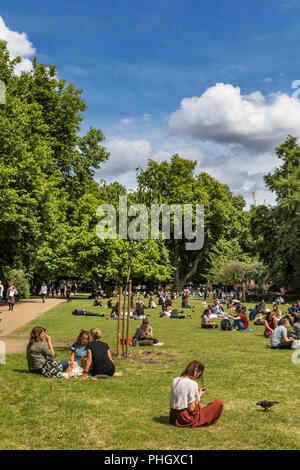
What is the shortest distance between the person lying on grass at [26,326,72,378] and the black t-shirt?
673 mm

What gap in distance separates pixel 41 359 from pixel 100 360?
1396 millimetres

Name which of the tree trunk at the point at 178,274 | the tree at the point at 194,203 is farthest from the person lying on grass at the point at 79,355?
the tree trunk at the point at 178,274

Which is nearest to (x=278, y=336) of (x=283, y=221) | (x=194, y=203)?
(x=283, y=221)

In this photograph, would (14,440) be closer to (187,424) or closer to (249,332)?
(187,424)

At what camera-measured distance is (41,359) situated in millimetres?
10625

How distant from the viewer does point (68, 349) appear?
1427 cm

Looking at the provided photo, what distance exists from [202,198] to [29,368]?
52.3 m

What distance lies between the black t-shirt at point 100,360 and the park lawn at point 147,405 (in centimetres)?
38

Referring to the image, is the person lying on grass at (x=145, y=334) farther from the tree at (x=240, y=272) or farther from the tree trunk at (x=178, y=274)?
the tree trunk at (x=178, y=274)

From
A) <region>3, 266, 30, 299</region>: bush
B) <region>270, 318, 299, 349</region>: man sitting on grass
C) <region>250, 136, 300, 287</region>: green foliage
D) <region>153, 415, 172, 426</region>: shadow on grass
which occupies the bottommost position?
<region>153, 415, 172, 426</region>: shadow on grass

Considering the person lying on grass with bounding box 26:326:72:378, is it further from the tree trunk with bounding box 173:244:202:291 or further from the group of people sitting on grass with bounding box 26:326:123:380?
the tree trunk with bounding box 173:244:202:291

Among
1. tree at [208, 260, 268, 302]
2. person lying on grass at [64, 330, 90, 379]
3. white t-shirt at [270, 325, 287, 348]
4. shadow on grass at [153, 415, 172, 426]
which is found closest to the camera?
shadow on grass at [153, 415, 172, 426]

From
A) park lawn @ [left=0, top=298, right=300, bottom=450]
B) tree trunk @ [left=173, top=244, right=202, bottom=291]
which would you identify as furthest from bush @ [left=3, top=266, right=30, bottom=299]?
tree trunk @ [left=173, top=244, right=202, bottom=291]

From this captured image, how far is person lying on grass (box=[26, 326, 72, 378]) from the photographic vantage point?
1047cm
